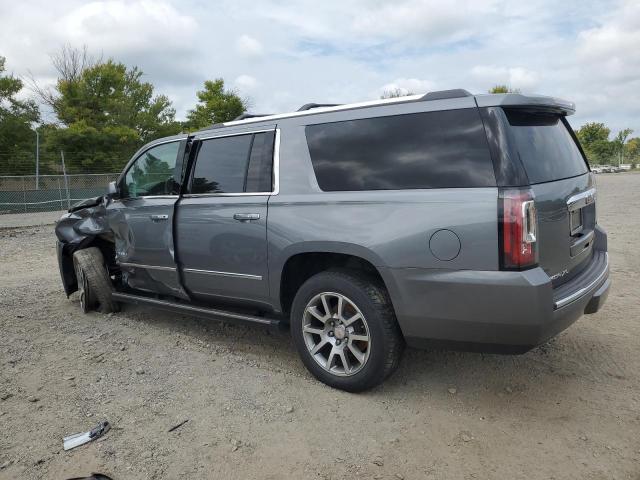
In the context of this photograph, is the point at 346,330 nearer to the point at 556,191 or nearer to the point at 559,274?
the point at 559,274

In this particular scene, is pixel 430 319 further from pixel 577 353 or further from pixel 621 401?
pixel 577 353

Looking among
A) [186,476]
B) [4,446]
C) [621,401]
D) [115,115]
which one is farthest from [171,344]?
[115,115]

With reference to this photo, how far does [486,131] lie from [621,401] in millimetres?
1927

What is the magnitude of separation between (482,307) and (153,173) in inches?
132

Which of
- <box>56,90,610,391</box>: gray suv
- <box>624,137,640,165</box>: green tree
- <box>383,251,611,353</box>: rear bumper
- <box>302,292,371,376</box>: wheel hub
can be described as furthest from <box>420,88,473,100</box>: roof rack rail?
<box>624,137,640,165</box>: green tree

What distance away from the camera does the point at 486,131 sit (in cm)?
282

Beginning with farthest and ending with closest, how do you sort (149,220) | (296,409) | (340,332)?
(149,220) → (340,332) → (296,409)

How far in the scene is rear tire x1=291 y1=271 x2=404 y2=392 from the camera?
126 inches

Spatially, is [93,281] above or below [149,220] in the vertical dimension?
below

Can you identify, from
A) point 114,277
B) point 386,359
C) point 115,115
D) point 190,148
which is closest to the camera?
point 386,359

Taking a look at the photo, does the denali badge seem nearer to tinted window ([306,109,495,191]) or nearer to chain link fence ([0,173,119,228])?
tinted window ([306,109,495,191])

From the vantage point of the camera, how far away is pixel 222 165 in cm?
416

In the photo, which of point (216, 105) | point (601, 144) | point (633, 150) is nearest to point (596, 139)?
point (601, 144)

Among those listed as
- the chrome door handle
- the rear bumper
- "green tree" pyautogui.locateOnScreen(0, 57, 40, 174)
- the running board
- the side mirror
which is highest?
"green tree" pyautogui.locateOnScreen(0, 57, 40, 174)
